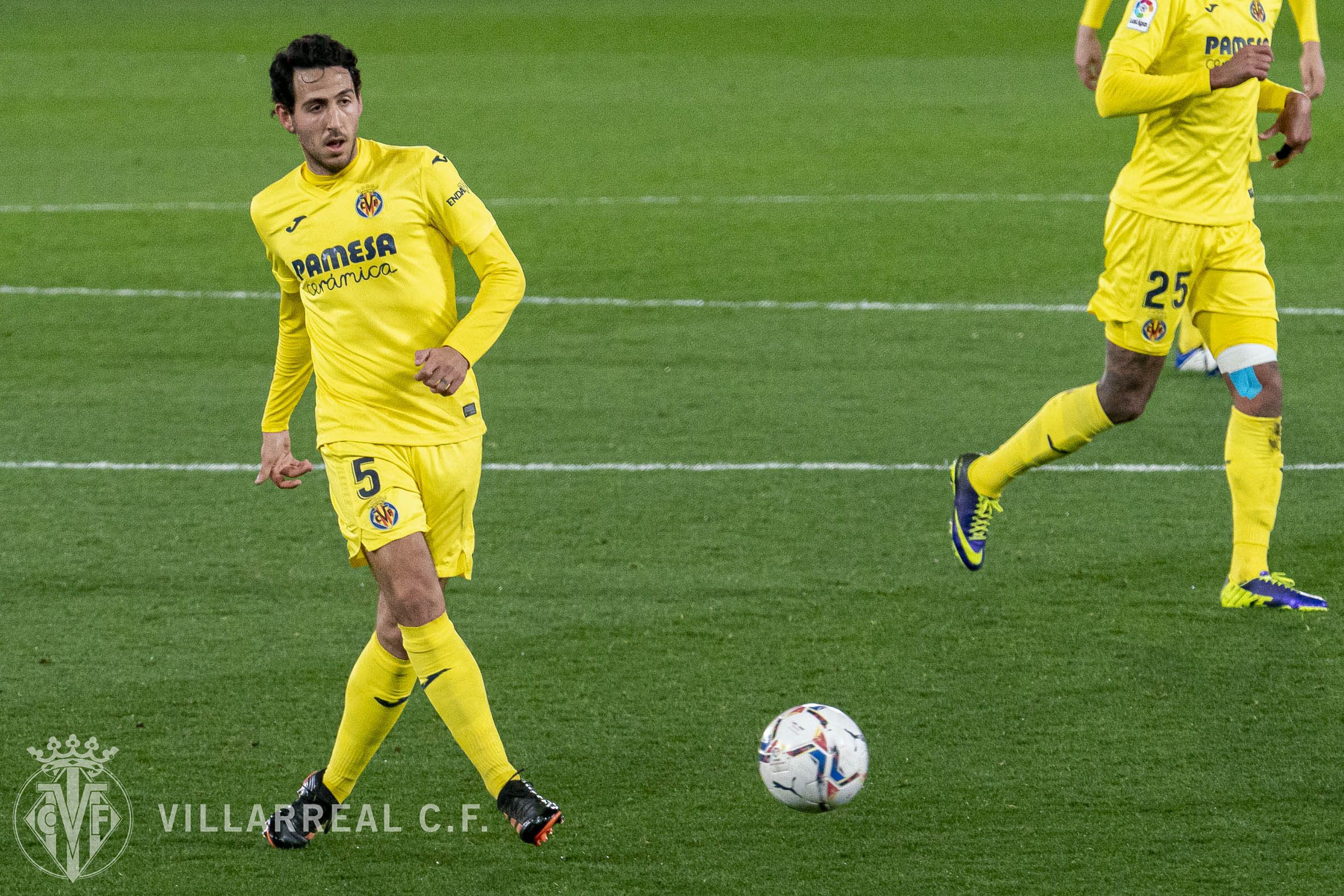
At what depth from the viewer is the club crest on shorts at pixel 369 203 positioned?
13.9ft

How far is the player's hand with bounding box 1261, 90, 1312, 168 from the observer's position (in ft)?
18.9

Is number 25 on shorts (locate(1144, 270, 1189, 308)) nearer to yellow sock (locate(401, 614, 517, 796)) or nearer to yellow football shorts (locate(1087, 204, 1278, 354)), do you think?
yellow football shorts (locate(1087, 204, 1278, 354))

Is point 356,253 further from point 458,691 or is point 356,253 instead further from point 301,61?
point 458,691

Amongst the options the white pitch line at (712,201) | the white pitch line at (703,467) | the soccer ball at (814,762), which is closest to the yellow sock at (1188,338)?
the white pitch line at (703,467)

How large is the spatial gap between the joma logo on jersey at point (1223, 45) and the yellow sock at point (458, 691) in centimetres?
329

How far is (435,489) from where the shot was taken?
14.2ft

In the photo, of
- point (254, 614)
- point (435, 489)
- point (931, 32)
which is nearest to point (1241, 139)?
point (435, 489)

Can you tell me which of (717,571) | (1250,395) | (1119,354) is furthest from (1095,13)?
(717,571)

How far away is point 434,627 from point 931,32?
1905cm

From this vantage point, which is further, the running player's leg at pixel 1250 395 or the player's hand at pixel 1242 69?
the running player's leg at pixel 1250 395

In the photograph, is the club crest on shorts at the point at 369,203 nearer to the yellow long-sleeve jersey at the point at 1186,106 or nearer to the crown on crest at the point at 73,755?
the crown on crest at the point at 73,755

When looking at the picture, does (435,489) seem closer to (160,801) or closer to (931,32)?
(160,801)

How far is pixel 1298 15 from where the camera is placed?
6316mm

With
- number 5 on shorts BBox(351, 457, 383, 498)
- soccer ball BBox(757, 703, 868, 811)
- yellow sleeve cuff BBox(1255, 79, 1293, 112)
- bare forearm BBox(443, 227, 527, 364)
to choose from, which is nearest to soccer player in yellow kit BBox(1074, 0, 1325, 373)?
yellow sleeve cuff BBox(1255, 79, 1293, 112)
